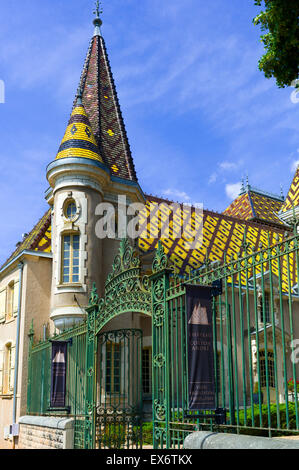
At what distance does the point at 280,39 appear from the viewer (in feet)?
28.7

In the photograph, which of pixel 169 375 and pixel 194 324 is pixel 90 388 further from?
pixel 194 324

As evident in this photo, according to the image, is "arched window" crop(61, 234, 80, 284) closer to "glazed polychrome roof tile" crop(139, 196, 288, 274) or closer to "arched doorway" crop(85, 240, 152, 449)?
"glazed polychrome roof tile" crop(139, 196, 288, 274)

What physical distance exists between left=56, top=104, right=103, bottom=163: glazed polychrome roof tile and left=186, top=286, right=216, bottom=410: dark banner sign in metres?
11.6

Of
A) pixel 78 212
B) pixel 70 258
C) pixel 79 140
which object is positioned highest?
pixel 79 140

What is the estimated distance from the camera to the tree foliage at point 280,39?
8281 mm

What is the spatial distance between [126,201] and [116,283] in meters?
9.58

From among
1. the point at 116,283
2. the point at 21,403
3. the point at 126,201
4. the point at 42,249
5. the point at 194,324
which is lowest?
the point at 21,403

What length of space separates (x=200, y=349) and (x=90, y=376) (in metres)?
5.09

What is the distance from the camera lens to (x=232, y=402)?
709 centimetres

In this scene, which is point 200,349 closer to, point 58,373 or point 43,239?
point 58,373

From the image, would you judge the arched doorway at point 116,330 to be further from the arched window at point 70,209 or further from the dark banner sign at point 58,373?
the arched window at point 70,209

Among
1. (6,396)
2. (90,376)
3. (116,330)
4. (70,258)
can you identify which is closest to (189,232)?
(70,258)

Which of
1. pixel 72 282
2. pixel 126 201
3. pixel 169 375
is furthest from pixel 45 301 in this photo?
pixel 169 375

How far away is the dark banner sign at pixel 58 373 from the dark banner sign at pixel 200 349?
712 cm
